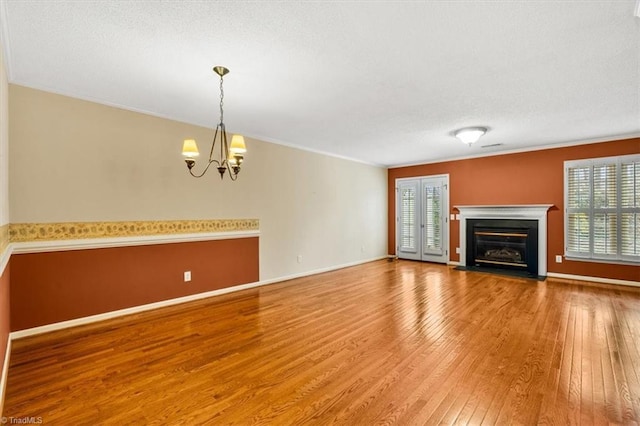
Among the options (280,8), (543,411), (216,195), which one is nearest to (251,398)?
(543,411)

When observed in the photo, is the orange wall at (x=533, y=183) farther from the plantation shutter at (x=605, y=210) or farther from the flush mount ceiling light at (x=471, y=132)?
the flush mount ceiling light at (x=471, y=132)

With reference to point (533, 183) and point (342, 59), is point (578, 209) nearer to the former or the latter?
point (533, 183)

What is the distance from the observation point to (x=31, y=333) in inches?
118

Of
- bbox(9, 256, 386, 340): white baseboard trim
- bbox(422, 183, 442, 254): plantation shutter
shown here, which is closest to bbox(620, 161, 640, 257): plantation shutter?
bbox(422, 183, 442, 254): plantation shutter

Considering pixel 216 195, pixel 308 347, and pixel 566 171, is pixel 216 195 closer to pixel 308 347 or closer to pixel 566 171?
pixel 308 347

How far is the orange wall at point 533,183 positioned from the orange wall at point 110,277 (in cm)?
517

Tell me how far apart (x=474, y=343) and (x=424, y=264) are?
4408 millimetres

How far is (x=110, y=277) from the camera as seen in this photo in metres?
3.52

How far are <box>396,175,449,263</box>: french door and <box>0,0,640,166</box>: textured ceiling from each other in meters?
3.08

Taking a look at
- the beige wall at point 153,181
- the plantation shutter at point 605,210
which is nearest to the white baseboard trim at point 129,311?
the beige wall at point 153,181

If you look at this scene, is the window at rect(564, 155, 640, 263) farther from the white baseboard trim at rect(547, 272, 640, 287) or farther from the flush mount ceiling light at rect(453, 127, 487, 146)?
the flush mount ceiling light at rect(453, 127, 487, 146)

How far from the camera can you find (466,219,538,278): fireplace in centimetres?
581

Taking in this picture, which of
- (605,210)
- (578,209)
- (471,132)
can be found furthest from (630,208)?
(471,132)

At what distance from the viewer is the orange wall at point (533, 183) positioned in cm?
511
